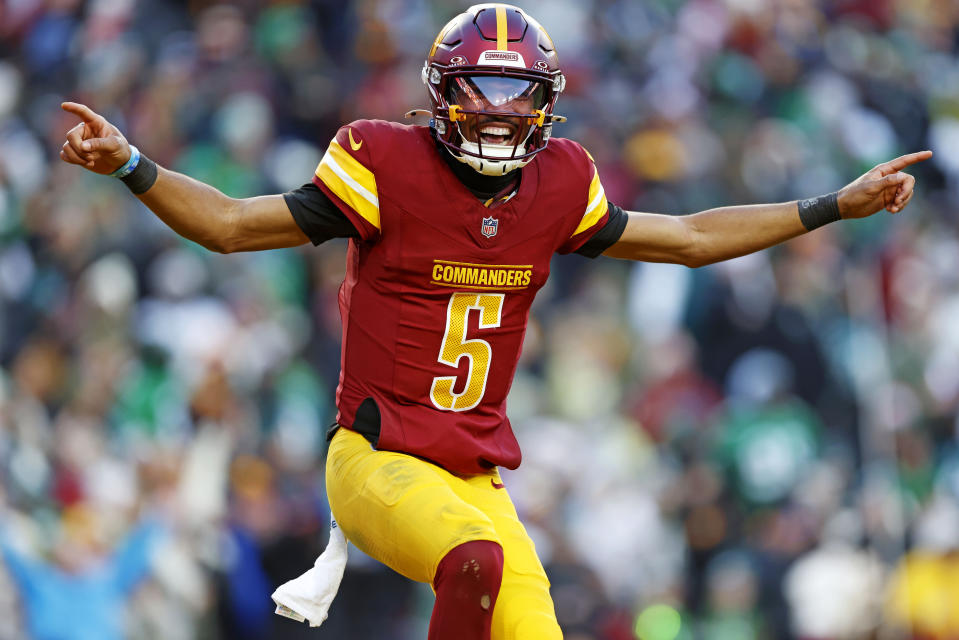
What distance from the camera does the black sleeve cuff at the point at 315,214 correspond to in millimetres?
4883

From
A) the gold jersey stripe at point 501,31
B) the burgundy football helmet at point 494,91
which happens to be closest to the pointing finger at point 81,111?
the burgundy football helmet at point 494,91

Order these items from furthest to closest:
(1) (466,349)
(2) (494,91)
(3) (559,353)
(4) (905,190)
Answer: (3) (559,353) → (4) (905,190) → (1) (466,349) → (2) (494,91)

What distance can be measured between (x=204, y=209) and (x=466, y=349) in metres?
1.01

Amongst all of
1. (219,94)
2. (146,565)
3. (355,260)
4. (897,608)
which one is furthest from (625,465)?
(355,260)

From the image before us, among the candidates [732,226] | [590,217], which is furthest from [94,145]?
[732,226]

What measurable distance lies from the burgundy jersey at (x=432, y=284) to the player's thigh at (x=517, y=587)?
0.56 ft

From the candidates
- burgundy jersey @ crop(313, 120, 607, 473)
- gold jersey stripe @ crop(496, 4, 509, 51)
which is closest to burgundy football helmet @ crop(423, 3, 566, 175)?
gold jersey stripe @ crop(496, 4, 509, 51)

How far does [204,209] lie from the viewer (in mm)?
4797

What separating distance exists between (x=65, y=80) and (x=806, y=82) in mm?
5490

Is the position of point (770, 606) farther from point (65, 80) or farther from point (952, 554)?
point (65, 80)

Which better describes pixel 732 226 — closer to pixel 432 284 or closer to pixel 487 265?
pixel 487 265

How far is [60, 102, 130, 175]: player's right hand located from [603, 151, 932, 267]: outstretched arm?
1.83 meters

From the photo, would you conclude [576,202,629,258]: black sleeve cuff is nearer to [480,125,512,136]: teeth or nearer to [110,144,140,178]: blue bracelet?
[480,125,512,136]: teeth

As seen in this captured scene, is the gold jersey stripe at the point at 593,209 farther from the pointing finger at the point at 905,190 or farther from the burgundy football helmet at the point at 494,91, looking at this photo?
the pointing finger at the point at 905,190
